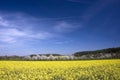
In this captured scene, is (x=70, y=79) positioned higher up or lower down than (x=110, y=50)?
lower down

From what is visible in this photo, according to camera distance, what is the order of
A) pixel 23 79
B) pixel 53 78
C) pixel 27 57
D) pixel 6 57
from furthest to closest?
pixel 27 57 → pixel 6 57 → pixel 53 78 → pixel 23 79

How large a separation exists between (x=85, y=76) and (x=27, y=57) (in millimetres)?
44997

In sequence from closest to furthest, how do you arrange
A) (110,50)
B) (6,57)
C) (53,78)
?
1. (53,78)
2. (6,57)
3. (110,50)

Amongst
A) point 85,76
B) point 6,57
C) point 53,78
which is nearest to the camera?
point 53,78

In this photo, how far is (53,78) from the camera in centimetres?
1470

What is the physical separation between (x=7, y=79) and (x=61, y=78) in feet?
11.4

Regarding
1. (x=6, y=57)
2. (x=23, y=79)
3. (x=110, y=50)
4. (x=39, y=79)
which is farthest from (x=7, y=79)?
(x=110, y=50)

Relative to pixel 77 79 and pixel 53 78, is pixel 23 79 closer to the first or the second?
pixel 53 78

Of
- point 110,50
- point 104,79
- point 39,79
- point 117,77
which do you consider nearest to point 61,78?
point 39,79

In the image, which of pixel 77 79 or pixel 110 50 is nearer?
pixel 77 79

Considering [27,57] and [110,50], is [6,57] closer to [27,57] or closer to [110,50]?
[27,57]

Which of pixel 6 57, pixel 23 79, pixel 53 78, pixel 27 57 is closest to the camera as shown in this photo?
pixel 23 79

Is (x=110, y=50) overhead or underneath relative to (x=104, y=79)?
overhead

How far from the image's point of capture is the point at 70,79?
A: 1405 centimetres
